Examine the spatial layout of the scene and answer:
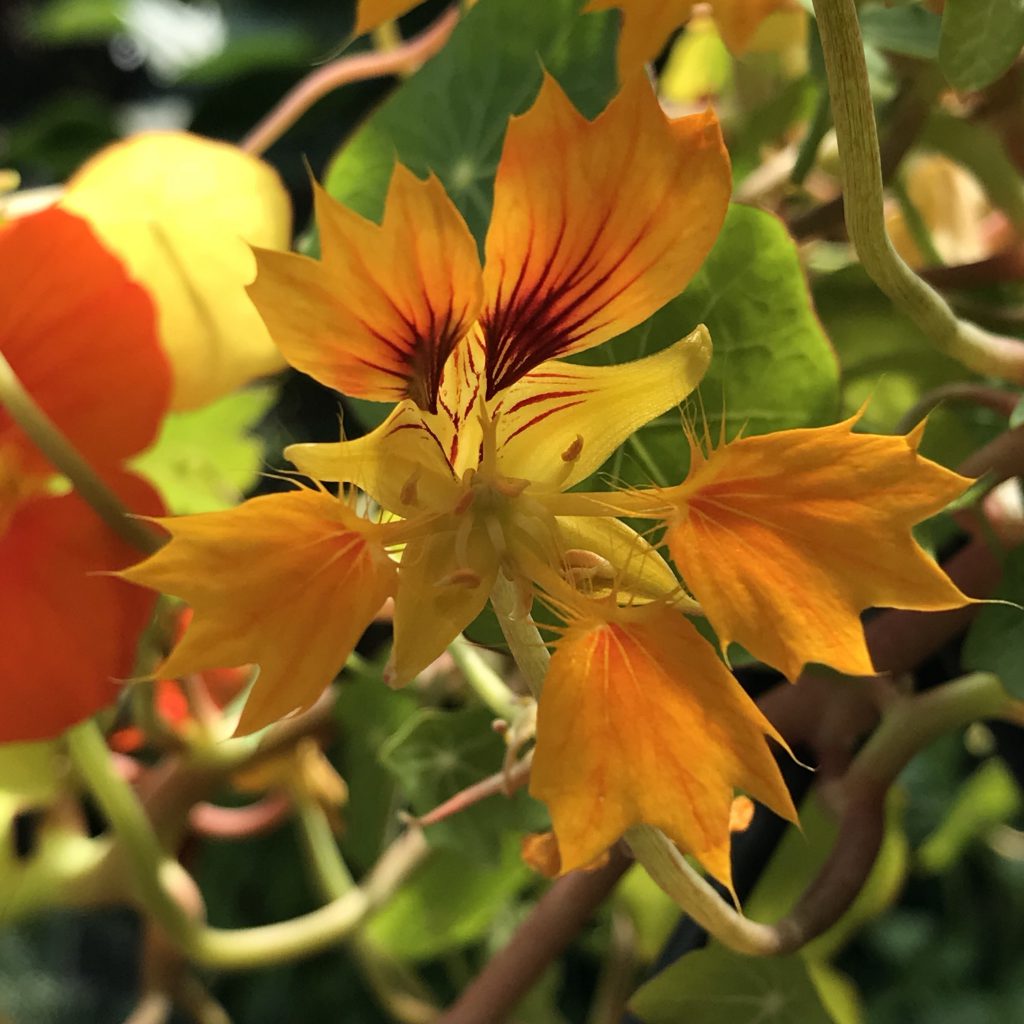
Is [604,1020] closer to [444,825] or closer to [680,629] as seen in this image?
[444,825]

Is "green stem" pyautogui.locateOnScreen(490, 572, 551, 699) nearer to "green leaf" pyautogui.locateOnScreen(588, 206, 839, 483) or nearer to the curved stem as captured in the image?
"green leaf" pyautogui.locateOnScreen(588, 206, 839, 483)

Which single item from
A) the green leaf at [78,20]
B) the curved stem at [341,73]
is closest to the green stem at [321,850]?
the curved stem at [341,73]

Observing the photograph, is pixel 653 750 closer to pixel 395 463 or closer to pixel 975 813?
pixel 395 463

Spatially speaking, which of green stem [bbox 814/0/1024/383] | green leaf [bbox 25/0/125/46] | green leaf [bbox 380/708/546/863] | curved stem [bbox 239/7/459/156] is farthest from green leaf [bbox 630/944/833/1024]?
green leaf [bbox 25/0/125/46]

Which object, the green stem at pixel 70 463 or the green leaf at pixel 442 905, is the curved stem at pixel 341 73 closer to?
the green stem at pixel 70 463

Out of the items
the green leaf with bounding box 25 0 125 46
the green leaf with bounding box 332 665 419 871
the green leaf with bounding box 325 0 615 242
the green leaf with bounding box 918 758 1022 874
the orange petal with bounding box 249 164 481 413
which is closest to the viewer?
the orange petal with bounding box 249 164 481 413

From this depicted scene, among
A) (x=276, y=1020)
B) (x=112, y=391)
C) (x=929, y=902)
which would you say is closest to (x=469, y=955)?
(x=276, y=1020)
